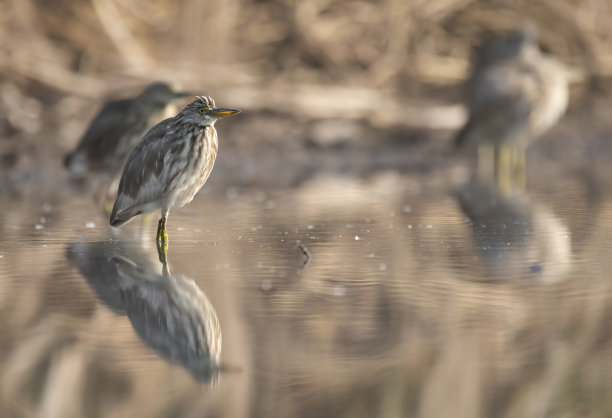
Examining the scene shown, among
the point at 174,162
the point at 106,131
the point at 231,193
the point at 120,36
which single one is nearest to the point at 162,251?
the point at 174,162

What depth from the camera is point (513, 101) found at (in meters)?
11.5

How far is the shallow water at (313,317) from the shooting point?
10.7 feet

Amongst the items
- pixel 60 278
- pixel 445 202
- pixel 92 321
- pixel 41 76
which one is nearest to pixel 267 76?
pixel 41 76

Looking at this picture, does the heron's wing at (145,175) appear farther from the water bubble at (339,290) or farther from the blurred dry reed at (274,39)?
the blurred dry reed at (274,39)

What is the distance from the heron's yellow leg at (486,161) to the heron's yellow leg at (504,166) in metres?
0.10

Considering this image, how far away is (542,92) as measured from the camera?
1151 cm

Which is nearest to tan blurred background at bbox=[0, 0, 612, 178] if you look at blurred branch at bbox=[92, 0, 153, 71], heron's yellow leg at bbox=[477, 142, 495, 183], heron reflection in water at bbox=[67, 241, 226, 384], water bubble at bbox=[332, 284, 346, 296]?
blurred branch at bbox=[92, 0, 153, 71]

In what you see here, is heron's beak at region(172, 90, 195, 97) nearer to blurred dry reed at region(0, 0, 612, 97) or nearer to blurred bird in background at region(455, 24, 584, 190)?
blurred bird in background at region(455, 24, 584, 190)

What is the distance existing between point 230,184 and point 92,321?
250 inches

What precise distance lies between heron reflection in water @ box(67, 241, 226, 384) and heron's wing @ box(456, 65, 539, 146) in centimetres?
617

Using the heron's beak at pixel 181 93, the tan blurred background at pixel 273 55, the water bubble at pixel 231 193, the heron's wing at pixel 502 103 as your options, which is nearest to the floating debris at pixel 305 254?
the heron's beak at pixel 181 93

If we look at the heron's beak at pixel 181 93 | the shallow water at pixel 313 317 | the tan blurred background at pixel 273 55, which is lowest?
the shallow water at pixel 313 317

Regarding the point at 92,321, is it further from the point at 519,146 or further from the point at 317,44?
the point at 317,44

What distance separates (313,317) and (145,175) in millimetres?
2574
